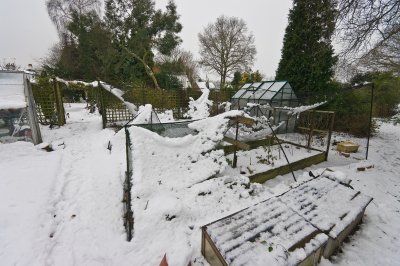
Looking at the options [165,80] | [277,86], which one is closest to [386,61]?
[277,86]

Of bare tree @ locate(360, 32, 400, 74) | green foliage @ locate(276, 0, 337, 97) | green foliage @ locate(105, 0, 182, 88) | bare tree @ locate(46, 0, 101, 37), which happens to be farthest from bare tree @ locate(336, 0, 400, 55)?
bare tree @ locate(46, 0, 101, 37)

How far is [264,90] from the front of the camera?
29.2ft

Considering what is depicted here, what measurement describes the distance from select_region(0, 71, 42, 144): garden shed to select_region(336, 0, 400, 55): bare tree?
9271mm

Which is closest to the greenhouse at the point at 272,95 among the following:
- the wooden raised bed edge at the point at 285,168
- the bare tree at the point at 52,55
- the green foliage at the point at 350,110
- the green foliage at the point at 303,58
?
the green foliage at the point at 303,58

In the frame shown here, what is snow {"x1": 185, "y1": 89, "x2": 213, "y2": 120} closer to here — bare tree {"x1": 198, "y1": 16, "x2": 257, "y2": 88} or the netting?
the netting

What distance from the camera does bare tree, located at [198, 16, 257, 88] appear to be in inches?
846

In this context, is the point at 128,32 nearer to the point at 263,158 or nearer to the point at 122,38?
the point at 122,38

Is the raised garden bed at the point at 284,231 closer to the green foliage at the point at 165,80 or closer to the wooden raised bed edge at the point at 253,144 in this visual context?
the wooden raised bed edge at the point at 253,144

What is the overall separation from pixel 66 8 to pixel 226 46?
53.0 ft

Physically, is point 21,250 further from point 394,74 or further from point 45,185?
point 394,74

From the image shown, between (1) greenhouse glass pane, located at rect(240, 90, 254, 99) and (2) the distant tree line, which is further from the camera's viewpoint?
(2) the distant tree line

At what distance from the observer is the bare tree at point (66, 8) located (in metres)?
16.0

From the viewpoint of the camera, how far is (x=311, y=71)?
32.6ft

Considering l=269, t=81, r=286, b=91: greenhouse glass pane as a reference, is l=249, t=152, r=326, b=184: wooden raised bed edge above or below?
below
